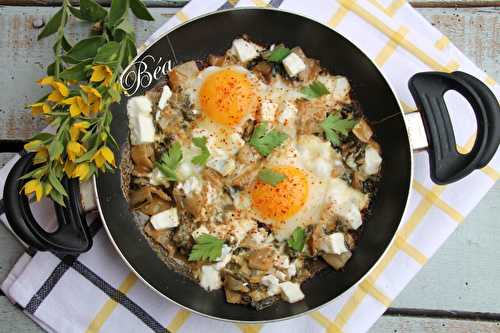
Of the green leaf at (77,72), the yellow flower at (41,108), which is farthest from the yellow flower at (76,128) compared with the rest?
the green leaf at (77,72)

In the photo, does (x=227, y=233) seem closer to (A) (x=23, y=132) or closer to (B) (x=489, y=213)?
(A) (x=23, y=132)

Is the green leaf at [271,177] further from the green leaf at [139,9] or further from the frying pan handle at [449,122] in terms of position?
the green leaf at [139,9]

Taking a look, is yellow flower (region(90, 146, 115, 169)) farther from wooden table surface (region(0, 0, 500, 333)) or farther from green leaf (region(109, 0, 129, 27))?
wooden table surface (region(0, 0, 500, 333))

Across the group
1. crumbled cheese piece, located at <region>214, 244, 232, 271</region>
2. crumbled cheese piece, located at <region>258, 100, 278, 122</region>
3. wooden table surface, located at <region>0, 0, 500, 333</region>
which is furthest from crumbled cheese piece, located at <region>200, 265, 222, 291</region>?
wooden table surface, located at <region>0, 0, 500, 333</region>

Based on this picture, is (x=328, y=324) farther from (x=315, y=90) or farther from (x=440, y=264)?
(x=315, y=90)

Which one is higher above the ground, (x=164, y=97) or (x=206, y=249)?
(x=164, y=97)

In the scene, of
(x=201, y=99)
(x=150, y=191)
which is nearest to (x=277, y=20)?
(x=201, y=99)

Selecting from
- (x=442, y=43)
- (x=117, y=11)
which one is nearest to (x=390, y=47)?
(x=442, y=43)
